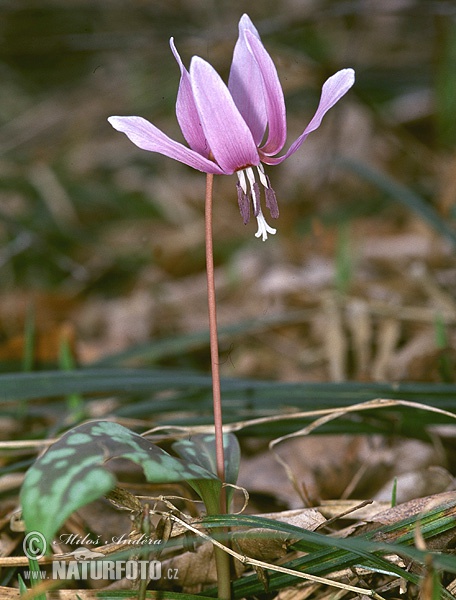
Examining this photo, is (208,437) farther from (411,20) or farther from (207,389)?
(411,20)

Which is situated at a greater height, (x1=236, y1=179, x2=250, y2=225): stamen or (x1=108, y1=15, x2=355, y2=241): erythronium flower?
(x1=108, y1=15, x2=355, y2=241): erythronium flower

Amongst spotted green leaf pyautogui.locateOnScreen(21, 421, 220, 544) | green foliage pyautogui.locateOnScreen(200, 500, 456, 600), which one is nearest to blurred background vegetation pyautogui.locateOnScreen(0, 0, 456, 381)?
green foliage pyautogui.locateOnScreen(200, 500, 456, 600)

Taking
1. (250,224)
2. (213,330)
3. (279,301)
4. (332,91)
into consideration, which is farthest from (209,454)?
(250,224)

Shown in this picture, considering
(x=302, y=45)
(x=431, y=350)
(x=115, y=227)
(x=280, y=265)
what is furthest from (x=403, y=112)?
(x=431, y=350)

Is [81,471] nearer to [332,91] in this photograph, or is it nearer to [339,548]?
[339,548]

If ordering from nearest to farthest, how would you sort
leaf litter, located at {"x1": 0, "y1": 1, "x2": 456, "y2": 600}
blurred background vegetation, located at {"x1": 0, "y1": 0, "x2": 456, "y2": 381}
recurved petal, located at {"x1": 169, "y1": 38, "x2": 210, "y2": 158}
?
recurved petal, located at {"x1": 169, "y1": 38, "x2": 210, "y2": 158}, leaf litter, located at {"x1": 0, "y1": 1, "x2": 456, "y2": 600}, blurred background vegetation, located at {"x1": 0, "y1": 0, "x2": 456, "y2": 381}

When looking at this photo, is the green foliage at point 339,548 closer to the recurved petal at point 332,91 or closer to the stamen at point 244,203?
the stamen at point 244,203

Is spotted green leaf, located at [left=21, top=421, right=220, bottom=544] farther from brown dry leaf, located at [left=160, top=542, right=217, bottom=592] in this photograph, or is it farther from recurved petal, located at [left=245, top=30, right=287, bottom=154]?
recurved petal, located at [left=245, top=30, right=287, bottom=154]
